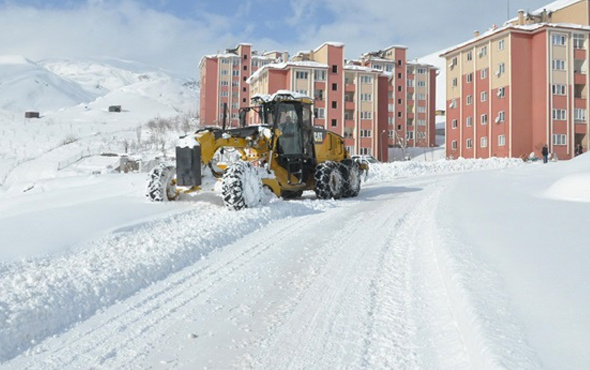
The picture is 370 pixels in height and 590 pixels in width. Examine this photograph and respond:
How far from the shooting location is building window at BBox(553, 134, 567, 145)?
46.7m

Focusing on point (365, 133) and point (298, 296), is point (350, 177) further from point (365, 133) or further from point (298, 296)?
point (365, 133)

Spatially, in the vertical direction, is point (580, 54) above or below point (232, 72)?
below

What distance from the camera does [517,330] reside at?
10.8 feet

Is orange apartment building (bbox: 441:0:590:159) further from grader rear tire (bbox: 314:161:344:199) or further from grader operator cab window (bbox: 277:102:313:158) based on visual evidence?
grader operator cab window (bbox: 277:102:313:158)

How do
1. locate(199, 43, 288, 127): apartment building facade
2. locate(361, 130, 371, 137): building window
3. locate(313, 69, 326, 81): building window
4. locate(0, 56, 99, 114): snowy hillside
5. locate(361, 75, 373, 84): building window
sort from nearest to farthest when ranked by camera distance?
1. locate(313, 69, 326, 81): building window
2. locate(361, 75, 373, 84): building window
3. locate(361, 130, 371, 137): building window
4. locate(199, 43, 288, 127): apartment building facade
5. locate(0, 56, 99, 114): snowy hillside

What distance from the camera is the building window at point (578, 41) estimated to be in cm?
4759

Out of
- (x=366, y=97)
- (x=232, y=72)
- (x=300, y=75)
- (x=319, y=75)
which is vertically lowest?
(x=366, y=97)

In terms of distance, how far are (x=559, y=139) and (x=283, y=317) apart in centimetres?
4999

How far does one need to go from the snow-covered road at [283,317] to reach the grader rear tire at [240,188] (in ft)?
9.21

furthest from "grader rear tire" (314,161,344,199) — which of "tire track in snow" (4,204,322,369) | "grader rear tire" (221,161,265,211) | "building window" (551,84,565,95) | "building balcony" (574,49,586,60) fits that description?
"building balcony" (574,49,586,60)

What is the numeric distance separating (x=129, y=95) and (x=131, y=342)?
134m

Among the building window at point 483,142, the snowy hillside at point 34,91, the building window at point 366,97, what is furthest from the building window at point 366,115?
the snowy hillside at point 34,91

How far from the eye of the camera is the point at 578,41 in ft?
157

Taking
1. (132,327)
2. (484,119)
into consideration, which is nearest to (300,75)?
(484,119)
